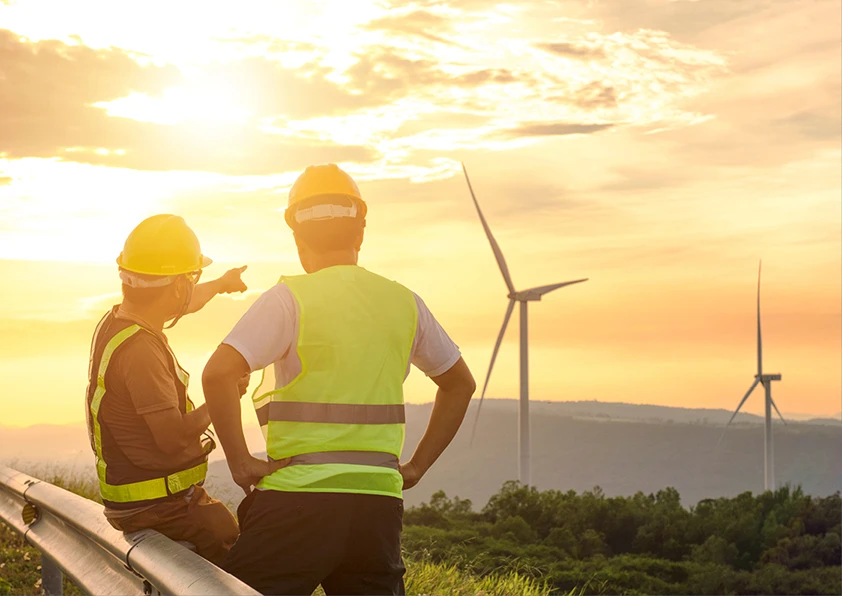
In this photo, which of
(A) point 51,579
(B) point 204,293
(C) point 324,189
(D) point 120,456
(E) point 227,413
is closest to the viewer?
(E) point 227,413

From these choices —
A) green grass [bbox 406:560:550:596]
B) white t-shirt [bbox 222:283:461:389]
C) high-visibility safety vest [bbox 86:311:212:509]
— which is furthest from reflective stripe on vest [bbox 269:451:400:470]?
green grass [bbox 406:560:550:596]

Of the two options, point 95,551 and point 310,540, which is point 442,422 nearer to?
point 310,540

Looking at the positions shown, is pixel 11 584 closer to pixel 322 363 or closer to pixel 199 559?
pixel 199 559

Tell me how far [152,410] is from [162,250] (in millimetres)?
940

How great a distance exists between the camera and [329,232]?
440 cm

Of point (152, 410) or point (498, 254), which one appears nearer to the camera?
point (152, 410)

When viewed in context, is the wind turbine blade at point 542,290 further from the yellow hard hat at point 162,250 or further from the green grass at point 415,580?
the yellow hard hat at point 162,250

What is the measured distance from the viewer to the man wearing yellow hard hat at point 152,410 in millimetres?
4902

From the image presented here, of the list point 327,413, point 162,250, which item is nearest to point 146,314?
point 162,250

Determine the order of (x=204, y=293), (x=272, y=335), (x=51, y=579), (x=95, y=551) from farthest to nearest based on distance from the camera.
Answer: (x=51, y=579) < (x=95, y=551) < (x=204, y=293) < (x=272, y=335)

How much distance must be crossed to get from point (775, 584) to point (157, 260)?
1444 inches

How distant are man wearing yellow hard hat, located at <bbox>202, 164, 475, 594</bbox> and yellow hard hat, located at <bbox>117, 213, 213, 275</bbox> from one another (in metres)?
1.40

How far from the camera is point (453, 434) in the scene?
4.87 meters

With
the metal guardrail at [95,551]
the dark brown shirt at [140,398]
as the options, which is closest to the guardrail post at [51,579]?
the metal guardrail at [95,551]
